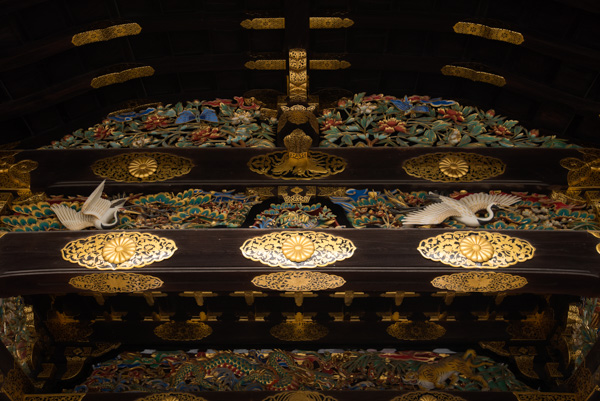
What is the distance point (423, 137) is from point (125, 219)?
227cm

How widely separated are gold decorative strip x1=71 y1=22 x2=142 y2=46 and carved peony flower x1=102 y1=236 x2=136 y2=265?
1.59m

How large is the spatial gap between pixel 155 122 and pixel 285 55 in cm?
117

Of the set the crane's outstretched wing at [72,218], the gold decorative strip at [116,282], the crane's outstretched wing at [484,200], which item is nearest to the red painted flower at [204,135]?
the crane's outstretched wing at [72,218]

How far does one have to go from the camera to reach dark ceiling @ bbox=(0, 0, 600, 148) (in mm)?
A: 4320

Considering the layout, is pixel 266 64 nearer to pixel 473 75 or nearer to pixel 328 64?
pixel 328 64

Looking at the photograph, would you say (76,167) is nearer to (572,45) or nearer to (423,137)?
(423,137)

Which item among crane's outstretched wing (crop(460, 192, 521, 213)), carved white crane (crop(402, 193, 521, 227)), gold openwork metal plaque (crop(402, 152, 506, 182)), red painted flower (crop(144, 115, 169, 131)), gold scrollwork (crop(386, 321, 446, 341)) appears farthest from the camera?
gold scrollwork (crop(386, 321, 446, 341))

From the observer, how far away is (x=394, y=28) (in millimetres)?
4797

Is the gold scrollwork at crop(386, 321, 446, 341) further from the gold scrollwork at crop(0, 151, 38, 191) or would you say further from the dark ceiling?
the gold scrollwork at crop(0, 151, 38, 191)

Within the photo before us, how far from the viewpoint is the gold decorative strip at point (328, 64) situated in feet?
16.2

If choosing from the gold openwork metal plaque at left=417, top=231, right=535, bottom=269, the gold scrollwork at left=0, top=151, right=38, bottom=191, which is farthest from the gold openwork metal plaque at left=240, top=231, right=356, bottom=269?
the gold scrollwork at left=0, top=151, right=38, bottom=191

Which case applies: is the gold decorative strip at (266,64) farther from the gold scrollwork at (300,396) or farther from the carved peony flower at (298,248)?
the gold scrollwork at (300,396)

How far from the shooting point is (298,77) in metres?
4.72

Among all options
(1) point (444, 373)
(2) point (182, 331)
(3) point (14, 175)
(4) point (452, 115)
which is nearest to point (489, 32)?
(4) point (452, 115)
